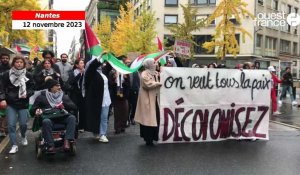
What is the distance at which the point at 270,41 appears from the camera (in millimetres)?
62500

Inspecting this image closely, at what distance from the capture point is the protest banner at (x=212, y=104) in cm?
945

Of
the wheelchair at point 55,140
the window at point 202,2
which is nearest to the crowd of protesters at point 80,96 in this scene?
the wheelchair at point 55,140


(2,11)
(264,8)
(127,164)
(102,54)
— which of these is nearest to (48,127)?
(127,164)

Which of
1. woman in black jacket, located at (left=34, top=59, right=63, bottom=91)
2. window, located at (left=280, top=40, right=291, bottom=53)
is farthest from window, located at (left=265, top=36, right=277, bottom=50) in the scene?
woman in black jacket, located at (left=34, top=59, right=63, bottom=91)

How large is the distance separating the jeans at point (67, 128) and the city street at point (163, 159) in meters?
0.35

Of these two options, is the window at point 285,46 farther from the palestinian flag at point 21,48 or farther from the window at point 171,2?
the palestinian flag at point 21,48

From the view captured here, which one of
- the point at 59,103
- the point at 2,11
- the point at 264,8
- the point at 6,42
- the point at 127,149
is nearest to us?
the point at 59,103

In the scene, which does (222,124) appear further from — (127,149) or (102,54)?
(102,54)

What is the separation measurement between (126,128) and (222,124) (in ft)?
9.85

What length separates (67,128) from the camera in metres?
A: 7.89

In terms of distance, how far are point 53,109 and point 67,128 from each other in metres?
0.43

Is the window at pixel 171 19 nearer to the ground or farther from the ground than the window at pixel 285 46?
farther from the ground

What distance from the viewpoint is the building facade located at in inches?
2265

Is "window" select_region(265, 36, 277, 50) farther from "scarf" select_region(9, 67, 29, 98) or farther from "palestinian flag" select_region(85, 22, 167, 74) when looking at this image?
"scarf" select_region(9, 67, 29, 98)
